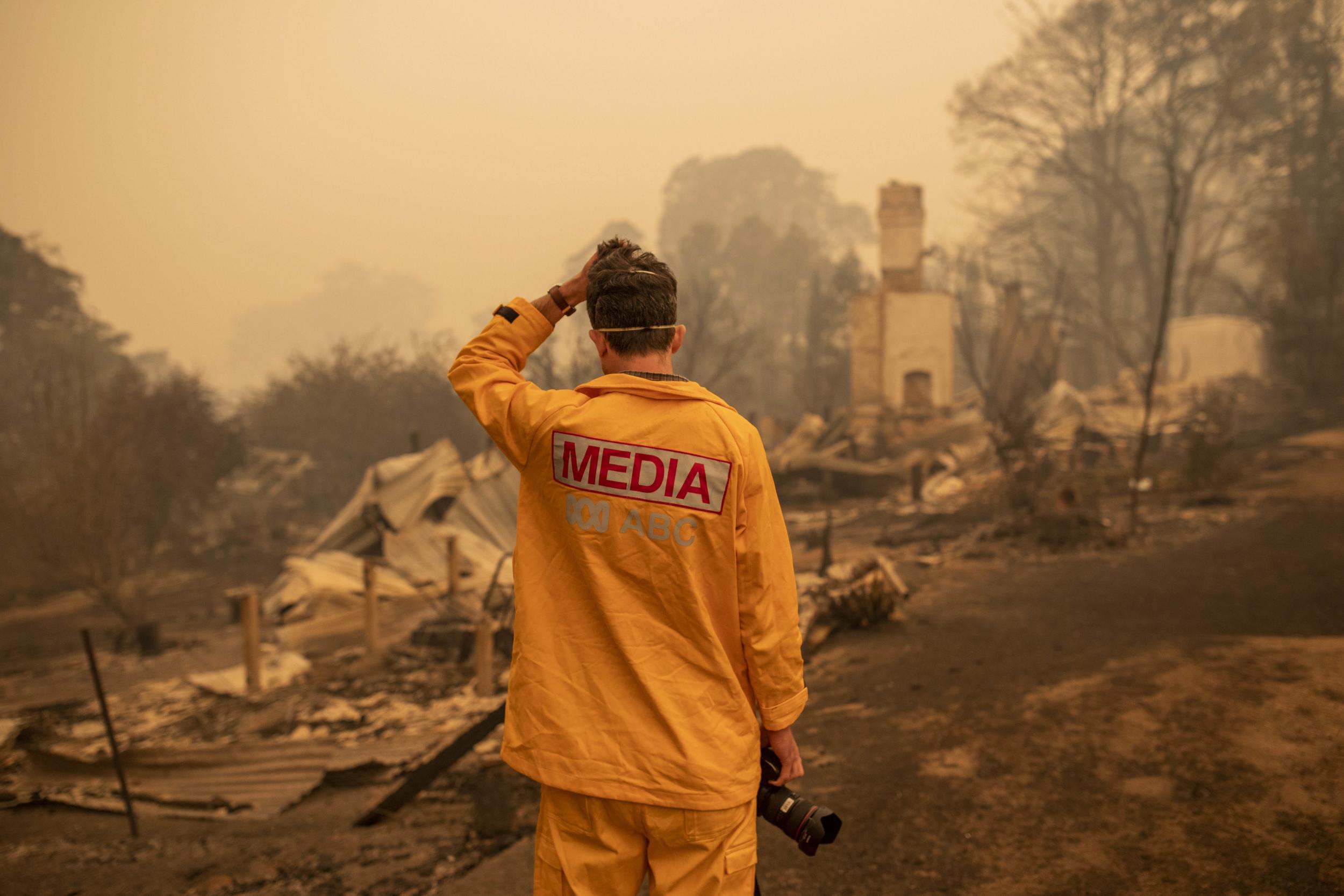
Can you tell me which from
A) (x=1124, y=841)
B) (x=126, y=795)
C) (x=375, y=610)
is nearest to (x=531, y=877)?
(x=1124, y=841)

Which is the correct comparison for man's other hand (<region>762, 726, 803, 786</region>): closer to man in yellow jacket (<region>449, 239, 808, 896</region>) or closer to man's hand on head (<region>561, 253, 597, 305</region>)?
man in yellow jacket (<region>449, 239, 808, 896</region>)

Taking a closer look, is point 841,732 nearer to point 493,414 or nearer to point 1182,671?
point 1182,671

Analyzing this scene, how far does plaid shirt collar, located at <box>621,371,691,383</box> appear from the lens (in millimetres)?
1781

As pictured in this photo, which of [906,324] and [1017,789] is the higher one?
[906,324]

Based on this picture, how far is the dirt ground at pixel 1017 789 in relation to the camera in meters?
2.97

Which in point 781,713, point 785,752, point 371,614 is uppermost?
point 781,713

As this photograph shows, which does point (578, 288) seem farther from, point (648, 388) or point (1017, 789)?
point (1017, 789)

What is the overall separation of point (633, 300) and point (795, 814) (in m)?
1.16

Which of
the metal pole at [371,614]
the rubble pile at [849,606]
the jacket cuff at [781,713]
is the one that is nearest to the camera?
the jacket cuff at [781,713]

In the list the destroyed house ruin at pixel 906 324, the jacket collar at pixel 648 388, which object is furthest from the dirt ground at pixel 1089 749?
the destroyed house ruin at pixel 906 324

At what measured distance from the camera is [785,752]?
1.83m

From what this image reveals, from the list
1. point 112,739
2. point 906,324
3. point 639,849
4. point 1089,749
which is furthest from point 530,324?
point 906,324

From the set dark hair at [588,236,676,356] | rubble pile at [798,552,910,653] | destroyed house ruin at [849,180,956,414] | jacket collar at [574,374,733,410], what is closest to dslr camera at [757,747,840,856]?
jacket collar at [574,374,733,410]

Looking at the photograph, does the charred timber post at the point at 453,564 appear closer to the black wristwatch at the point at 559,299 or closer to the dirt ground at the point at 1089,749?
the dirt ground at the point at 1089,749
